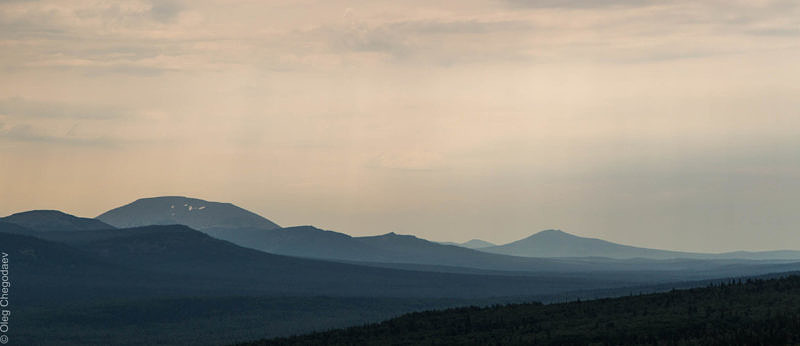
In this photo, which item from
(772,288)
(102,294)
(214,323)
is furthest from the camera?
(102,294)

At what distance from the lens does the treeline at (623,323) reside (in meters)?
43.1

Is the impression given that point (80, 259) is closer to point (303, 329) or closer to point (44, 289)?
point (44, 289)

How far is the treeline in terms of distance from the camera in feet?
141

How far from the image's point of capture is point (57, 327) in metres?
116

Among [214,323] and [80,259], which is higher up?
[80,259]

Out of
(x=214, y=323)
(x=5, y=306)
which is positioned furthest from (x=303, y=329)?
(x=5, y=306)

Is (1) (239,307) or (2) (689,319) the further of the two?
(1) (239,307)

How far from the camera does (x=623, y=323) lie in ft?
161

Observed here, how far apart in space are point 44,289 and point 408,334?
12413 cm

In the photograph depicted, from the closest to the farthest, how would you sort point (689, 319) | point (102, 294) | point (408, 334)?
point (689, 319) → point (408, 334) → point (102, 294)

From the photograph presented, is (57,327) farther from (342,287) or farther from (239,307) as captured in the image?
(342,287)

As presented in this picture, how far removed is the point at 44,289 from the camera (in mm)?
163250

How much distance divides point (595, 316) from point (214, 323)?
7855cm

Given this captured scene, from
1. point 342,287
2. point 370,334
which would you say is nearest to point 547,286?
point 342,287
